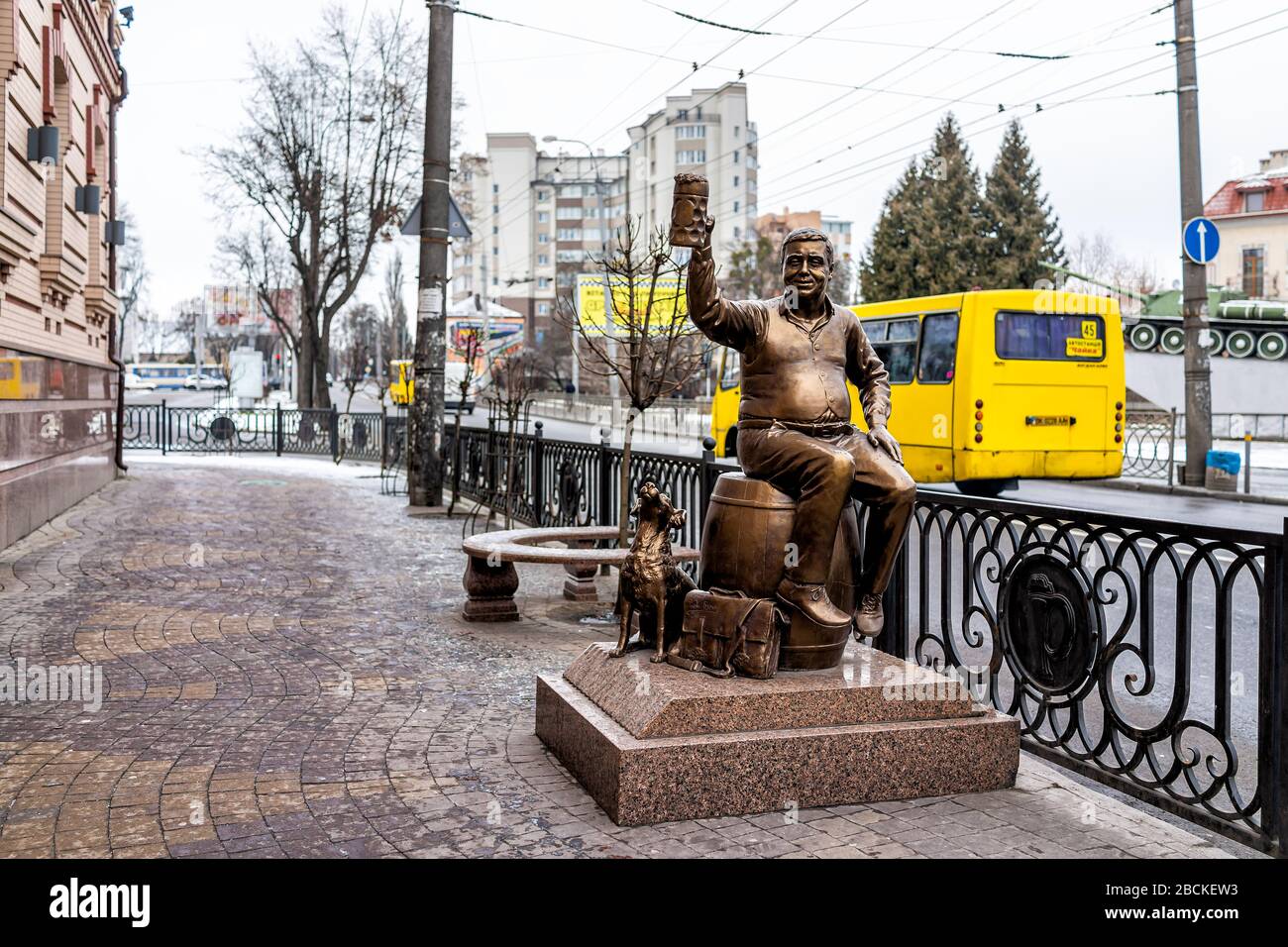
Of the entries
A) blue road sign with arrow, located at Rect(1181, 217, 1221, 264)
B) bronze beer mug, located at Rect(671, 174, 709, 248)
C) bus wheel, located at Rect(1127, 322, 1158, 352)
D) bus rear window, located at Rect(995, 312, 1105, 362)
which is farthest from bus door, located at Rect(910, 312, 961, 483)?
bus wheel, located at Rect(1127, 322, 1158, 352)

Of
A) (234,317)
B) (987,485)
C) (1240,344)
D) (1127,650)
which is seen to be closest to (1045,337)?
(987,485)

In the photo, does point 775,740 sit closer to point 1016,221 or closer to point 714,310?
point 714,310

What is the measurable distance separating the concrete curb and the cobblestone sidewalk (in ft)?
43.1

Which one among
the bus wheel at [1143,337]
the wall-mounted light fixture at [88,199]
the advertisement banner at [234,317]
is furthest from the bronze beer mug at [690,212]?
the advertisement banner at [234,317]

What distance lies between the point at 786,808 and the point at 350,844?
161 centimetres

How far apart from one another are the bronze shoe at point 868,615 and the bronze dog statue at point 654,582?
0.75 metres

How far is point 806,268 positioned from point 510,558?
3.80m

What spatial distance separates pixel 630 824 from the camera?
13.5 ft

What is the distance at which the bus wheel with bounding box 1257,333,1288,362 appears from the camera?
35844mm

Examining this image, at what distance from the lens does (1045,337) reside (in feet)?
54.4

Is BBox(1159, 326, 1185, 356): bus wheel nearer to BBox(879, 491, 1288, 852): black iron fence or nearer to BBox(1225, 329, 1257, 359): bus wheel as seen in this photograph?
BBox(1225, 329, 1257, 359): bus wheel

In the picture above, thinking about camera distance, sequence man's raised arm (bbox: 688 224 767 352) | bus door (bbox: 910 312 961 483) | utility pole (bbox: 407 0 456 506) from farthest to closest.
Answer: bus door (bbox: 910 312 961 483)
utility pole (bbox: 407 0 456 506)
man's raised arm (bbox: 688 224 767 352)

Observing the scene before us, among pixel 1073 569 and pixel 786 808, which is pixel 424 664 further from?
pixel 1073 569
